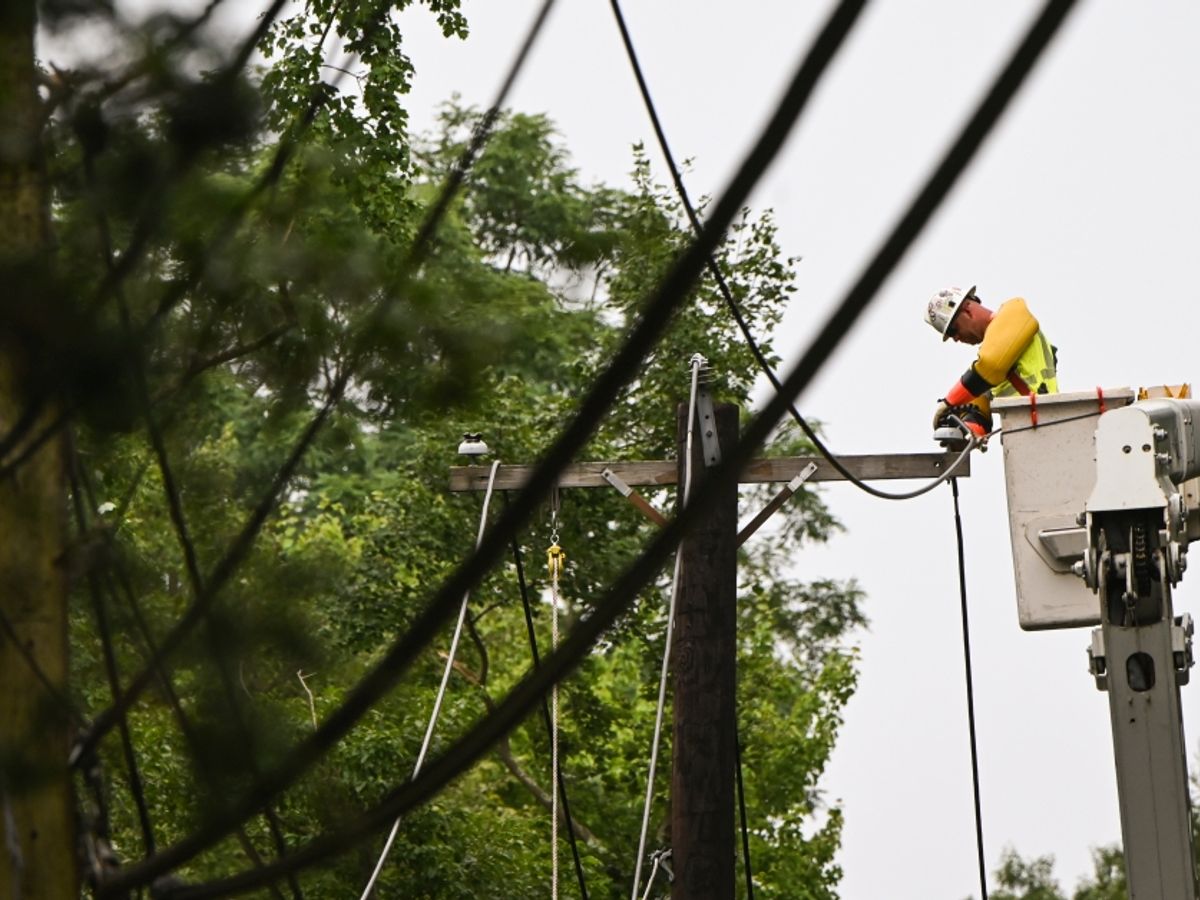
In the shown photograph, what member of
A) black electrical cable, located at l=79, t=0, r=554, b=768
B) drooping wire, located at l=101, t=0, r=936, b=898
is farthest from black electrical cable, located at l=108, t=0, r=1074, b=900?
black electrical cable, located at l=79, t=0, r=554, b=768

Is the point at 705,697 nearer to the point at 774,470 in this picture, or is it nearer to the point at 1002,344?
the point at 774,470

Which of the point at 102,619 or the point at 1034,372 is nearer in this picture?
the point at 102,619

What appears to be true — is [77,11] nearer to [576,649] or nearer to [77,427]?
[77,427]

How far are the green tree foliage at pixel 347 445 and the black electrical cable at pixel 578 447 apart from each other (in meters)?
0.51

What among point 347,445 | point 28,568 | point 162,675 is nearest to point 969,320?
point 347,445

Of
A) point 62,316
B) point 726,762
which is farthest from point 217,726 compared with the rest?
point 726,762

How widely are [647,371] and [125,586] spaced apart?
1403cm

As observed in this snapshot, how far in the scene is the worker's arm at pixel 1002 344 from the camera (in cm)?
896

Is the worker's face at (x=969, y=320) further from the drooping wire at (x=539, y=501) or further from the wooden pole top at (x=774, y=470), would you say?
the drooping wire at (x=539, y=501)

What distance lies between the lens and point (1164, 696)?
7445 mm

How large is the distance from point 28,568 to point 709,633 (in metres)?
6.05

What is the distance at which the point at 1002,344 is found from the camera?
895cm

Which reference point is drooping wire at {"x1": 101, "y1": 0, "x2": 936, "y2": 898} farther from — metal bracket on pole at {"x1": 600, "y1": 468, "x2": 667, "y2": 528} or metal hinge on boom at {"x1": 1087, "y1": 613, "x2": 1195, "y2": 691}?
metal bracket on pole at {"x1": 600, "y1": 468, "x2": 667, "y2": 528}

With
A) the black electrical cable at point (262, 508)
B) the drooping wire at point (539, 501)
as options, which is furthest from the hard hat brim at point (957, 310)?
the drooping wire at point (539, 501)
